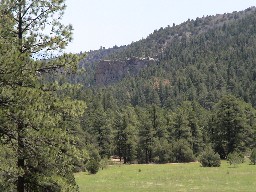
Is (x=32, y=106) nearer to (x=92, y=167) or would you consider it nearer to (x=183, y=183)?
(x=183, y=183)

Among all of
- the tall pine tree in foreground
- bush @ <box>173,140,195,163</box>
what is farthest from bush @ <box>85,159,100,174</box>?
the tall pine tree in foreground

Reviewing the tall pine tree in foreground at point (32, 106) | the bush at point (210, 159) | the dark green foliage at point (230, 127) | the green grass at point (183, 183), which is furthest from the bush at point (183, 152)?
the tall pine tree in foreground at point (32, 106)

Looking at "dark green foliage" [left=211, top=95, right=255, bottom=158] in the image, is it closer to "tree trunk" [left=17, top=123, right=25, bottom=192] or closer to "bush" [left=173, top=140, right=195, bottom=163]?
"bush" [left=173, top=140, right=195, bottom=163]

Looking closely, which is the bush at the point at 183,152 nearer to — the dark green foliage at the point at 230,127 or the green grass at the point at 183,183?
the dark green foliage at the point at 230,127

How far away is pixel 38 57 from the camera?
17219mm

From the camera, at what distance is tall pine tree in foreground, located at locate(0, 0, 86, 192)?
575 inches

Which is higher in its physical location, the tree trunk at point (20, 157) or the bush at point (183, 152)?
the tree trunk at point (20, 157)

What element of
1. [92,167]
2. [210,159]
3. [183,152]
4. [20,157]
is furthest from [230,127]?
[20,157]

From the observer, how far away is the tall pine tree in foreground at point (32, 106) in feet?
47.9

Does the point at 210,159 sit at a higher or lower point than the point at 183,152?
higher

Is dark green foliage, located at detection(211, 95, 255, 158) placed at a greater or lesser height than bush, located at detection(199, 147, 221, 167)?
greater

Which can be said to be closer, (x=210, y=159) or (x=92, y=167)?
(x=92, y=167)

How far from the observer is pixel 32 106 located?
1455 centimetres

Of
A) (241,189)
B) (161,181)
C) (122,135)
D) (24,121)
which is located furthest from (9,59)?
(122,135)
